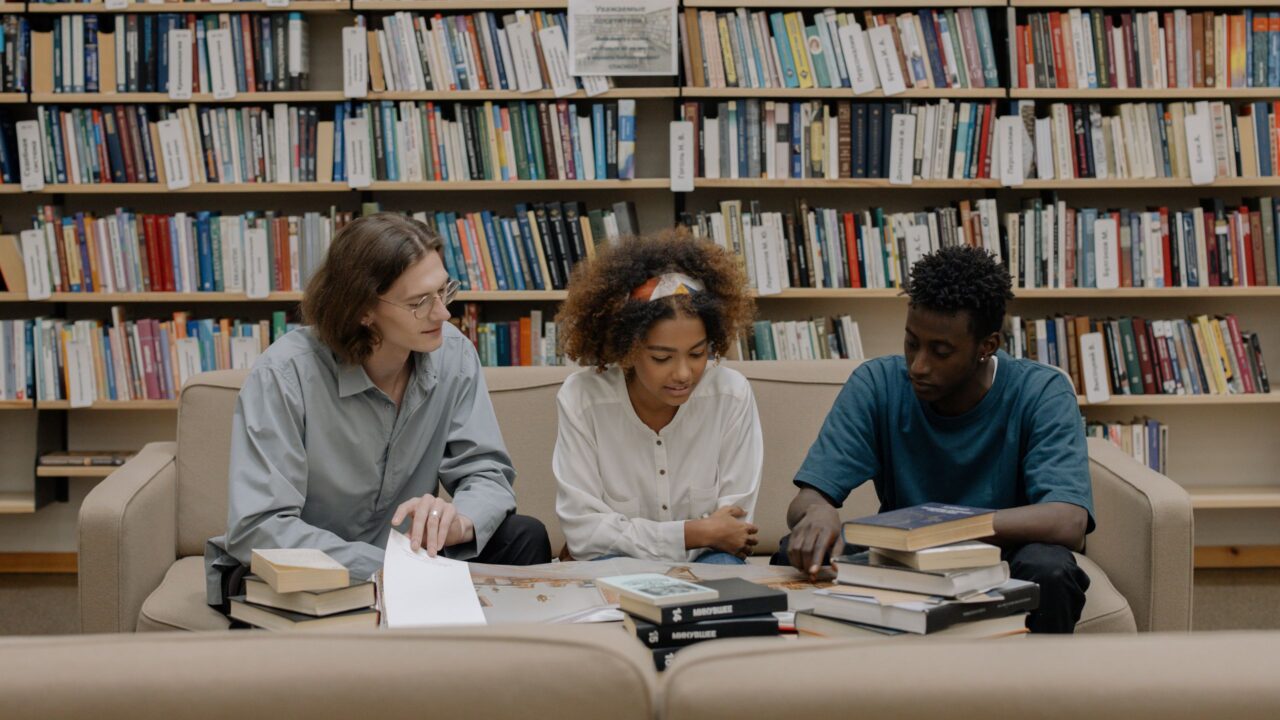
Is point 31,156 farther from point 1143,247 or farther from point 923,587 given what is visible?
point 1143,247

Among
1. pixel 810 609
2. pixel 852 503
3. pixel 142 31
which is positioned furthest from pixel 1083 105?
pixel 142 31

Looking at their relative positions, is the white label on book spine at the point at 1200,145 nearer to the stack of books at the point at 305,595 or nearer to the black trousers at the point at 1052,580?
the black trousers at the point at 1052,580

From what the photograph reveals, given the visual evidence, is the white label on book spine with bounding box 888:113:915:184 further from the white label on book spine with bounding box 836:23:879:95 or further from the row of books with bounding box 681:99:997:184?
the white label on book spine with bounding box 836:23:879:95

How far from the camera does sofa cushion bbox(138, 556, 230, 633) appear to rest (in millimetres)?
1913

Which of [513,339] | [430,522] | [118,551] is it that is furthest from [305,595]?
[513,339]

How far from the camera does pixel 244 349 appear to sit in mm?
3471

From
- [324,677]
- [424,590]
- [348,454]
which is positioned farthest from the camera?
[348,454]

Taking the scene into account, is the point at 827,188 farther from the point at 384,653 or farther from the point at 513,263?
the point at 384,653

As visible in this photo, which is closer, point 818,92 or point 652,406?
point 652,406

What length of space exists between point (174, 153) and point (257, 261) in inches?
16.4

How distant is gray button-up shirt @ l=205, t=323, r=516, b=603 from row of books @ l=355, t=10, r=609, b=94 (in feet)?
4.65

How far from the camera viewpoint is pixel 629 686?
742 millimetres

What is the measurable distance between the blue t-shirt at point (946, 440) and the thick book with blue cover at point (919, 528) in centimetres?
52

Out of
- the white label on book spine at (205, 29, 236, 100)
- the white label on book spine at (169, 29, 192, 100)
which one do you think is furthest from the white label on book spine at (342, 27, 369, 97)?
Result: the white label on book spine at (169, 29, 192, 100)
